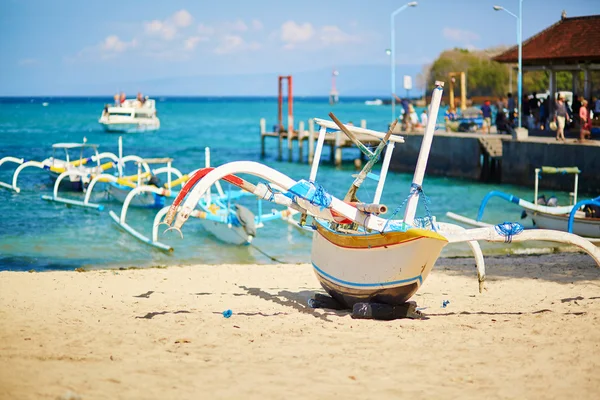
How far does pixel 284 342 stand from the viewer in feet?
28.9

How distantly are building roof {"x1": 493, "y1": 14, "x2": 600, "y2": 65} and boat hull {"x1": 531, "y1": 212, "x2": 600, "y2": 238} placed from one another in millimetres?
12481

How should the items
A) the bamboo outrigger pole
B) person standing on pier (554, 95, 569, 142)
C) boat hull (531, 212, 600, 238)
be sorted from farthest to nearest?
person standing on pier (554, 95, 569, 142)
boat hull (531, 212, 600, 238)
the bamboo outrigger pole

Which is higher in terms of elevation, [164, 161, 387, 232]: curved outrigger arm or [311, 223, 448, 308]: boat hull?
[164, 161, 387, 232]: curved outrigger arm

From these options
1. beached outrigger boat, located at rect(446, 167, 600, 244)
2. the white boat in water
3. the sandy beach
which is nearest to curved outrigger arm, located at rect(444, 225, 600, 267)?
the sandy beach

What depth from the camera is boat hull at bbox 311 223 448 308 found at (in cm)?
912

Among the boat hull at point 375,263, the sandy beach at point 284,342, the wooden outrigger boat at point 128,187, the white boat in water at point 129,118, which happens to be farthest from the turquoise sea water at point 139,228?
the white boat in water at point 129,118

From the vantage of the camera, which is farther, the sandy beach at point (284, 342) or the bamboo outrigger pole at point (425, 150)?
the bamboo outrigger pole at point (425, 150)

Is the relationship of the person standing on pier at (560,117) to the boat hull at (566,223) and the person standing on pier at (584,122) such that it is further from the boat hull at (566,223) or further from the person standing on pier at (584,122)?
the boat hull at (566,223)

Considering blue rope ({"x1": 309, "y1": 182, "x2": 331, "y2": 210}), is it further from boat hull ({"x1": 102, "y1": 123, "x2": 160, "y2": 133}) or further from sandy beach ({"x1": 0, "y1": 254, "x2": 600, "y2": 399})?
boat hull ({"x1": 102, "y1": 123, "x2": 160, "y2": 133})

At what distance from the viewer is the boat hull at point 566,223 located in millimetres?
17297

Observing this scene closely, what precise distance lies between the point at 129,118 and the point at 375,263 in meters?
64.7

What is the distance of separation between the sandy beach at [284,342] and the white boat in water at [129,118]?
195 feet

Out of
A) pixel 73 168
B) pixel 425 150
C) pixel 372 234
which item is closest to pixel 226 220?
pixel 372 234

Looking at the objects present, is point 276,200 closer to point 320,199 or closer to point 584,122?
point 320,199
